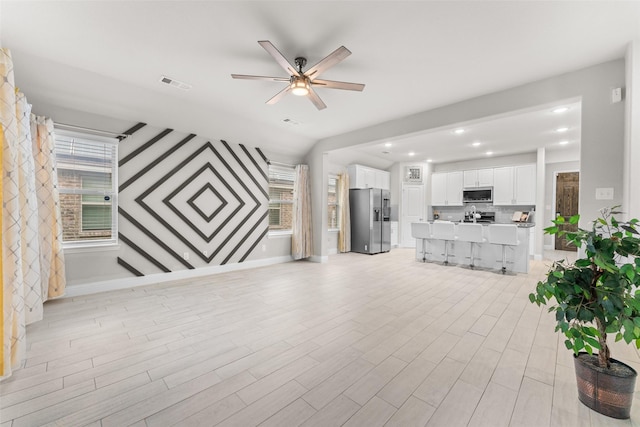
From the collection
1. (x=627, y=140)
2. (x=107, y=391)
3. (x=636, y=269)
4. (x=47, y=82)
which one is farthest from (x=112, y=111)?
(x=627, y=140)

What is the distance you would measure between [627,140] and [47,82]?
6207mm

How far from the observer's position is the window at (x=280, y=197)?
5.96 m

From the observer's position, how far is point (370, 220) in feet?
23.2

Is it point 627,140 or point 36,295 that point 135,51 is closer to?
point 36,295

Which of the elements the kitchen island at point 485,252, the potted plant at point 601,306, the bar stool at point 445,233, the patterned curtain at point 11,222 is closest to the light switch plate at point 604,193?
the potted plant at point 601,306

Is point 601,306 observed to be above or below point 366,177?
below

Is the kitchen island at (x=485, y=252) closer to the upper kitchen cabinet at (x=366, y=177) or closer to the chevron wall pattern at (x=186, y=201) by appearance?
the upper kitchen cabinet at (x=366, y=177)

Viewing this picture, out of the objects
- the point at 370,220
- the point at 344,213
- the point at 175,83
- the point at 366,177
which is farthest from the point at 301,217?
the point at 175,83

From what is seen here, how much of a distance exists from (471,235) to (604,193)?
2496 millimetres

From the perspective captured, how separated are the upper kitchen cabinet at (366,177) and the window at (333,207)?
1.55ft

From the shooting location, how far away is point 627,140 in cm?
249

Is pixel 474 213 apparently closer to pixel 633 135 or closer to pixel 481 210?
pixel 481 210

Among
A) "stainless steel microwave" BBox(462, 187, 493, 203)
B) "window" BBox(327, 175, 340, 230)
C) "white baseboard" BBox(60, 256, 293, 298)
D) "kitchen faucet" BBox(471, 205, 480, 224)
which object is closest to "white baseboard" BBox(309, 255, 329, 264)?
"white baseboard" BBox(60, 256, 293, 298)

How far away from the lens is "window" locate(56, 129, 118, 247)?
3.61 meters
